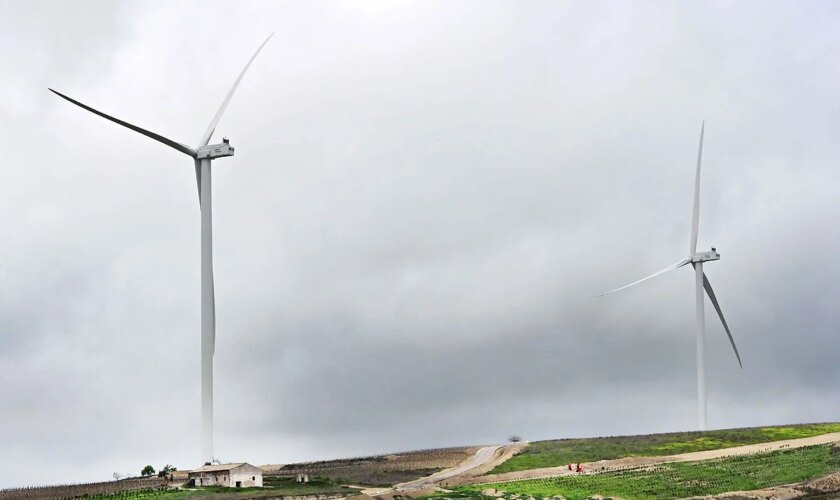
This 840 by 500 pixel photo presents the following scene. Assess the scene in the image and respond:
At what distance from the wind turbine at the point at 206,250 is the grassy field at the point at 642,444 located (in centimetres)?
2758

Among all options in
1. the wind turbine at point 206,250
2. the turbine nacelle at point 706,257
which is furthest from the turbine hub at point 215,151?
the turbine nacelle at point 706,257

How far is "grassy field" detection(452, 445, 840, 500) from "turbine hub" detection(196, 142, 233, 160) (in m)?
34.1

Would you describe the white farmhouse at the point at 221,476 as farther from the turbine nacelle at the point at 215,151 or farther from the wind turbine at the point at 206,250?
the turbine nacelle at the point at 215,151

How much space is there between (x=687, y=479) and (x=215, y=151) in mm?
48625

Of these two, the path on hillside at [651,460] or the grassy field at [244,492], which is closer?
the grassy field at [244,492]

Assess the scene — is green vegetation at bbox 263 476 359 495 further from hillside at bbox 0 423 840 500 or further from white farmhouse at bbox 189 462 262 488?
white farmhouse at bbox 189 462 262 488

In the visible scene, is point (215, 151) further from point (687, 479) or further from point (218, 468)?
point (687, 479)

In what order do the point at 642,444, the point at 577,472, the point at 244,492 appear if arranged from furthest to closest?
the point at 642,444 → the point at 577,472 → the point at 244,492

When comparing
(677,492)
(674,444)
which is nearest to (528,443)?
(674,444)

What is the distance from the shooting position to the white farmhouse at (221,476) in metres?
103

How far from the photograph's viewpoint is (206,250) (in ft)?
352

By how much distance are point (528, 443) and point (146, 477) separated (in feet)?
144

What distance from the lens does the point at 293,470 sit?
125 meters

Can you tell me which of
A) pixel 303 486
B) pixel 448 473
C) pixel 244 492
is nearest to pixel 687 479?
pixel 448 473
